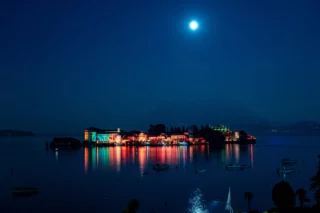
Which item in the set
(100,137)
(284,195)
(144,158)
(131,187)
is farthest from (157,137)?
(284,195)

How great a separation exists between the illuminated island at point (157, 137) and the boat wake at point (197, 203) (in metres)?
95.9

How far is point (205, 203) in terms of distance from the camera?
94.6 feet

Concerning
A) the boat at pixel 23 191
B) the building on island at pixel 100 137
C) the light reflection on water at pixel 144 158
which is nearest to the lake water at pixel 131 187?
the boat at pixel 23 191

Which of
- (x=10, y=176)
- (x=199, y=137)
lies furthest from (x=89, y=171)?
(x=199, y=137)

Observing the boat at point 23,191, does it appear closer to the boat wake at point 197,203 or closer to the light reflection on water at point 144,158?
the boat wake at point 197,203

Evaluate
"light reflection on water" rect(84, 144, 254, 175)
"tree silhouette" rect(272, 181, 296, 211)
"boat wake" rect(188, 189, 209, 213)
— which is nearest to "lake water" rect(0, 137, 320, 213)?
"boat wake" rect(188, 189, 209, 213)

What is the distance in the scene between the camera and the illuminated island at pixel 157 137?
12750 cm

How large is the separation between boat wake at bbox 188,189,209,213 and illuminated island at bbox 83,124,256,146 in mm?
95935

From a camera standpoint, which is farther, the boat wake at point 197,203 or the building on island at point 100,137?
the building on island at point 100,137

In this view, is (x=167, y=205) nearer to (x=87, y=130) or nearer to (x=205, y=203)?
(x=205, y=203)

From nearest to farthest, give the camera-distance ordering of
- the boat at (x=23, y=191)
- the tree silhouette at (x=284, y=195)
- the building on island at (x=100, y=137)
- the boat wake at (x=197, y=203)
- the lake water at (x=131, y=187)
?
the tree silhouette at (x=284, y=195)
the boat wake at (x=197, y=203)
the lake water at (x=131, y=187)
the boat at (x=23, y=191)
the building on island at (x=100, y=137)

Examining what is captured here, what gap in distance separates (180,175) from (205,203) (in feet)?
55.0

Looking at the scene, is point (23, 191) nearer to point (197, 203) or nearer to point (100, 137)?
point (197, 203)

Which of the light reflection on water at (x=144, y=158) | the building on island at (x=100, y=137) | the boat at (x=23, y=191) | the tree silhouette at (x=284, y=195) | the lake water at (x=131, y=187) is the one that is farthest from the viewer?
the building on island at (x=100, y=137)
